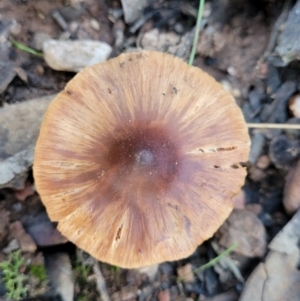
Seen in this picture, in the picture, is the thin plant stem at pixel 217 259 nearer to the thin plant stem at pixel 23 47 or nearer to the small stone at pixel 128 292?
the small stone at pixel 128 292

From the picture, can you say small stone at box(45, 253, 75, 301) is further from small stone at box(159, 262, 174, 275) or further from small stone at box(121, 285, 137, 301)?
small stone at box(159, 262, 174, 275)

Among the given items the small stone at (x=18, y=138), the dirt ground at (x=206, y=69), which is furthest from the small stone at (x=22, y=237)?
the small stone at (x=18, y=138)

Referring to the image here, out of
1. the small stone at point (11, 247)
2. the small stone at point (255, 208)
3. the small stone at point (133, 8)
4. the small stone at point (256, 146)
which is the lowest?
the small stone at point (11, 247)

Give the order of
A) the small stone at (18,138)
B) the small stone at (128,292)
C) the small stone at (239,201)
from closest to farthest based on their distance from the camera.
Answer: the small stone at (18,138), the small stone at (128,292), the small stone at (239,201)

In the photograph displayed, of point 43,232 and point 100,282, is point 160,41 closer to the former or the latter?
point 43,232

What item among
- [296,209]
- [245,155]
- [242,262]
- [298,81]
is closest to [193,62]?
[298,81]

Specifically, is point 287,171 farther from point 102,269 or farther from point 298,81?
point 102,269
